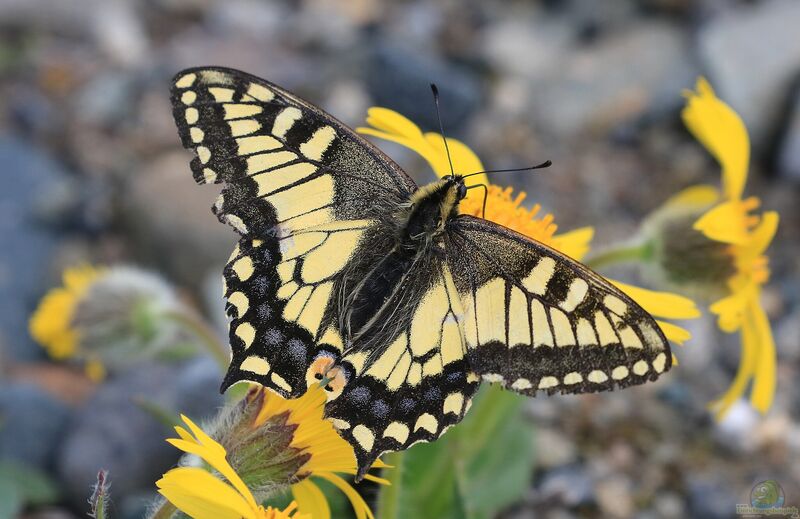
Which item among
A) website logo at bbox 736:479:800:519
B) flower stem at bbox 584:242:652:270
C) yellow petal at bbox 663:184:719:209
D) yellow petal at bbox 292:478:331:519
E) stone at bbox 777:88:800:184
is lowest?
yellow petal at bbox 292:478:331:519

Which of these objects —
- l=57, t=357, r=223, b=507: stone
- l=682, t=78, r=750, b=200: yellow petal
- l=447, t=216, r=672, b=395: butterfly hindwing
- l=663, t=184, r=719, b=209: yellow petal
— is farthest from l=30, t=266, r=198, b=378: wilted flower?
l=682, t=78, r=750, b=200: yellow petal

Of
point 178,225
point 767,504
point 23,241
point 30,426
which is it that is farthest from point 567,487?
point 23,241

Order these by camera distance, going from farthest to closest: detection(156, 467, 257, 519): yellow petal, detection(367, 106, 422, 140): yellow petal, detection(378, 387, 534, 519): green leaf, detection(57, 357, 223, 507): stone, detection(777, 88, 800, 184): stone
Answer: detection(777, 88, 800, 184): stone < detection(57, 357, 223, 507): stone < detection(378, 387, 534, 519): green leaf < detection(367, 106, 422, 140): yellow petal < detection(156, 467, 257, 519): yellow petal

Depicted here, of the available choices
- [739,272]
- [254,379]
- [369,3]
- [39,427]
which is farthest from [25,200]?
[739,272]

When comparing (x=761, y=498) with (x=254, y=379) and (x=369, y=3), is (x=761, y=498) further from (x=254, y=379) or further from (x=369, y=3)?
(x=369, y=3)

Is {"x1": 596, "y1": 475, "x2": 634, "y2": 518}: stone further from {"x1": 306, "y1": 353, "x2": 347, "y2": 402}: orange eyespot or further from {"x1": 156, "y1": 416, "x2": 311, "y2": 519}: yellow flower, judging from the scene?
{"x1": 156, "y1": 416, "x2": 311, "y2": 519}: yellow flower

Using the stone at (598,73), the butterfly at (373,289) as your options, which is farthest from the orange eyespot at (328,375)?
the stone at (598,73)

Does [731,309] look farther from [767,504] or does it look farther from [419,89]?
[419,89]
